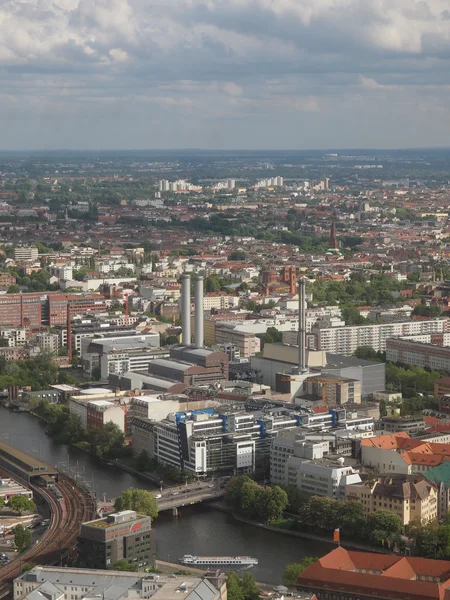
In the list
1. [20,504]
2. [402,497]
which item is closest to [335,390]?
[402,497]

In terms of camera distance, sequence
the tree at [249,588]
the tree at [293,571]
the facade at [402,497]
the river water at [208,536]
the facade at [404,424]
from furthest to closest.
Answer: the facade at [404,424], the facade at [402,497], the river water at [208,536], the tree at [293,571], the tree at [249,588]

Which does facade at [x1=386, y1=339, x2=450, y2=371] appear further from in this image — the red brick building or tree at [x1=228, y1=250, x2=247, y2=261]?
tree at [x1=228, y1=250, x2=247, y2=261]

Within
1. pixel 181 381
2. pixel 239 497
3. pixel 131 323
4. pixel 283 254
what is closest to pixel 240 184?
pixel 283 254

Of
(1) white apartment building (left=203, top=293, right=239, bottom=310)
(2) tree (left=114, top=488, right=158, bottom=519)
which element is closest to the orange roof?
(2) tree (left=114, top=488, right=158, bottom=519)

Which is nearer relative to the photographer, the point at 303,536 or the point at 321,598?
the point at 321,598

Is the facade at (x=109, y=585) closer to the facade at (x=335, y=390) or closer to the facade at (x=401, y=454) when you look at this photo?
the facade at (x=401, y=454)

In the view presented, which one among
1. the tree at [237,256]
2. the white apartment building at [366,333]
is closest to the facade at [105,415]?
the white apartment building at [366,333]

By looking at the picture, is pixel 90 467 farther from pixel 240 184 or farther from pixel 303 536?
pixel 240 184
